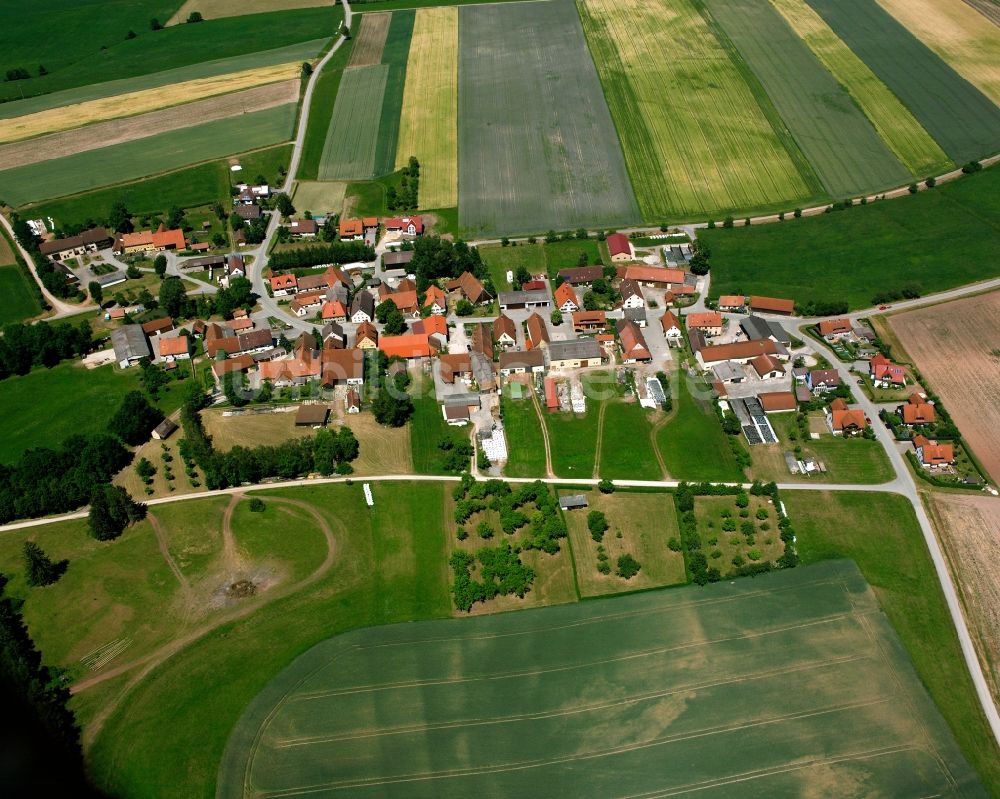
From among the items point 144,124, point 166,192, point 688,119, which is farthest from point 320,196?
point 688,119

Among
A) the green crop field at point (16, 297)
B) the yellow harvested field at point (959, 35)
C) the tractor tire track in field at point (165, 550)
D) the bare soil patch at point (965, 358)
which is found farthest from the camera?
the yellow harvested field at point (959, 35)

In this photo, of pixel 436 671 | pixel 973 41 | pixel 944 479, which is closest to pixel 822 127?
pixel 973 41

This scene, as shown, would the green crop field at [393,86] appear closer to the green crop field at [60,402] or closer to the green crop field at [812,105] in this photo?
the green crop field at [60,402]

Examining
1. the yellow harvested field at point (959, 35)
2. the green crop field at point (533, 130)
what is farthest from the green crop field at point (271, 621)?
the yellow harvested field at point (959, 35)

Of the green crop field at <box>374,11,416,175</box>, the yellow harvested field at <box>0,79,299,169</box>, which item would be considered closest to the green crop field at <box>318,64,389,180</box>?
the green crop field at <box>374,11,416,175</box>

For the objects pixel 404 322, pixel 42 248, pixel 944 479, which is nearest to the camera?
pixel 944 479

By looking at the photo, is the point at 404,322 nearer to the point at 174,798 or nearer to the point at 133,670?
the point at 133,670
